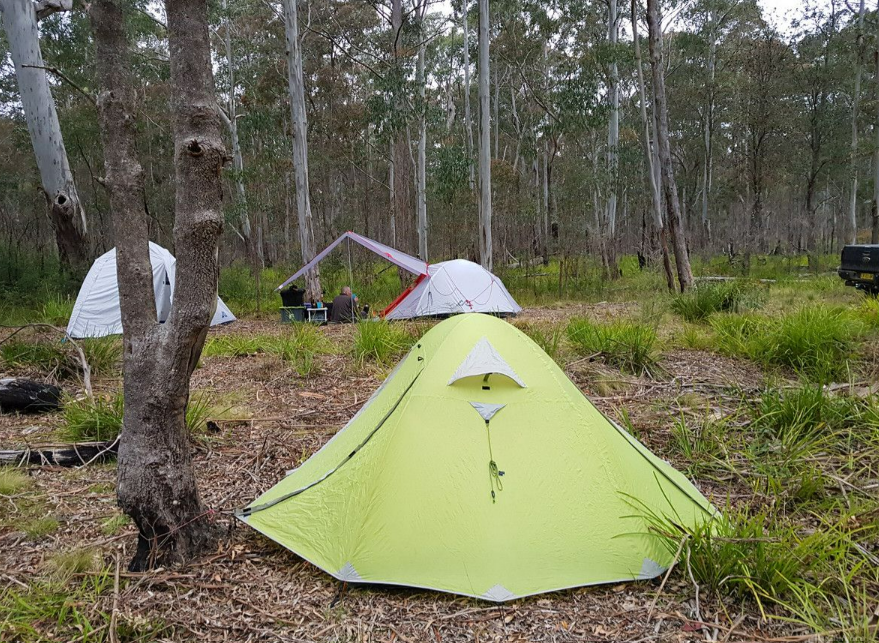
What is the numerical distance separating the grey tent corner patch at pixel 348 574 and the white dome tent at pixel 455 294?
642 cm

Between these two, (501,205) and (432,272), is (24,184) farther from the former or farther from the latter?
(432,272)

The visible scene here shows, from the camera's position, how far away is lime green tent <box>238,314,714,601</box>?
2.08m

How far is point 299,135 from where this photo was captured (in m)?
10.3

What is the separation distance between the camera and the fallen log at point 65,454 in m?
3.12

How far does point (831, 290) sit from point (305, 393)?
358 inches

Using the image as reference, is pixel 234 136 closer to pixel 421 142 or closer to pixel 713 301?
pixel 421 142

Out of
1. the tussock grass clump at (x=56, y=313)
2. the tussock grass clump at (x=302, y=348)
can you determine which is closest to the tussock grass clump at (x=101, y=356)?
the tussock grass clump at (x=302, y=348)

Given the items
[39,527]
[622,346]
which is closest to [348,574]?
[39,527]

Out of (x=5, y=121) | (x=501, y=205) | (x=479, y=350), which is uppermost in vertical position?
(x=5, y=121)

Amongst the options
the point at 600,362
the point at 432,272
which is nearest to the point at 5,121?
the point at 432,272

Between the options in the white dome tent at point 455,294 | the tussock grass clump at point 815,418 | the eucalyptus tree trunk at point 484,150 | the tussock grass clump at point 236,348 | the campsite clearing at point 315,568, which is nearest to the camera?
the campsite clearing at point 315,568

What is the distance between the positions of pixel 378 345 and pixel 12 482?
10.0 feet

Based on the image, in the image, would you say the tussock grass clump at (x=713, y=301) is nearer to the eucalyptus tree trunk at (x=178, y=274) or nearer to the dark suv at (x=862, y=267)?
the dark suv at (x=862, y=267)

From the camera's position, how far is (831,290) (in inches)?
374
